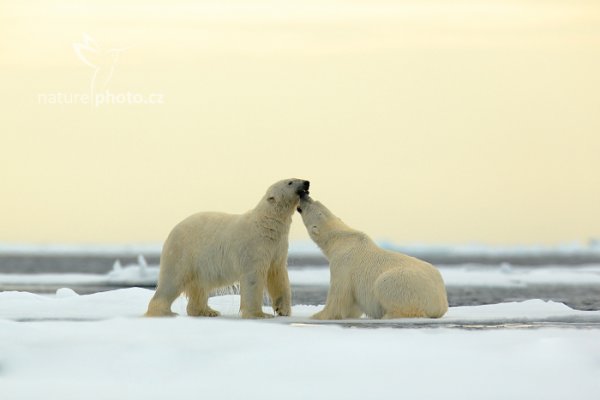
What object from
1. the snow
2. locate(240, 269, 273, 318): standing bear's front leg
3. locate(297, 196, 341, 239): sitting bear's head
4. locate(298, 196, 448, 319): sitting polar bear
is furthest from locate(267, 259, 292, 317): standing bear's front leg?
the snow

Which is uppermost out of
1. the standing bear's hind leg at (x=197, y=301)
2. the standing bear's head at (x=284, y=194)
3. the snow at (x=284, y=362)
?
the standing bear's head at (x=284, y=194)

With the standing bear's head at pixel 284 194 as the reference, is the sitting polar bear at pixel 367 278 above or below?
below

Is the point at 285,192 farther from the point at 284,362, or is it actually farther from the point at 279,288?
the point at 284,362

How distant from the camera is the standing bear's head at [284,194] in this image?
535 inches

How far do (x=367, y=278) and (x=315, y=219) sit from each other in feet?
4.15

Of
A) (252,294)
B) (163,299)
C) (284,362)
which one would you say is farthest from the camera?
(163,299)

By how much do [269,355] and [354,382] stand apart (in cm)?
95

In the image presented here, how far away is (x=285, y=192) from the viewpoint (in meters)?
13.7

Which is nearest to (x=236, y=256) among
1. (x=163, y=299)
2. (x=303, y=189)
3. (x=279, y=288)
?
(x=279, y=288)

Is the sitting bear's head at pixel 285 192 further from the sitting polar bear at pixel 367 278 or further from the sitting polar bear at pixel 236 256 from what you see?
the sitting polar bear at pixel 367 278

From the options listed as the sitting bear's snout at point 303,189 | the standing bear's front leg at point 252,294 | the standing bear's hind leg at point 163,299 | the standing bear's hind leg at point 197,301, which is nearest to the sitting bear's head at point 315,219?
the sitting bear's snout at point 303,189

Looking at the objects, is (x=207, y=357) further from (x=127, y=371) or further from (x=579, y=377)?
(x=579, y=377)

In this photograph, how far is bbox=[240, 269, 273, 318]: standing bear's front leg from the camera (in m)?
13.3

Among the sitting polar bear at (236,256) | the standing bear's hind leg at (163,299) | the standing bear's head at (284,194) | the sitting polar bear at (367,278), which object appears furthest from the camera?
the standing bear's hind leg at (163,299)
